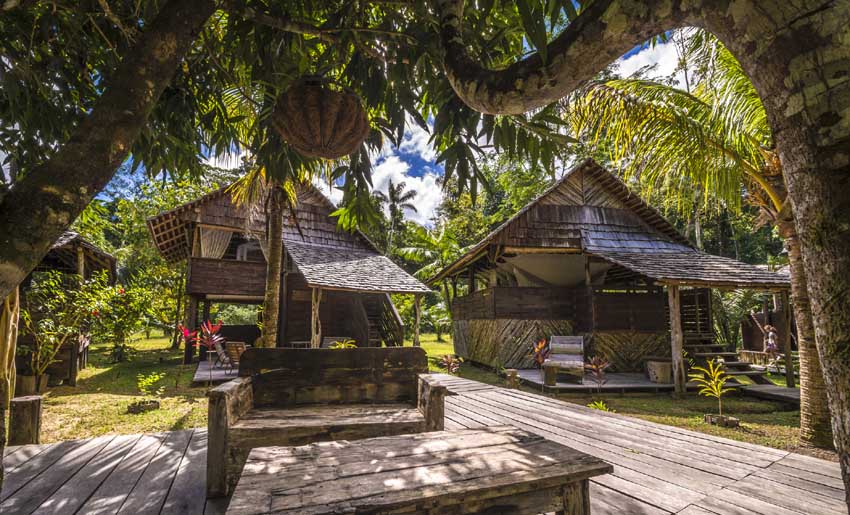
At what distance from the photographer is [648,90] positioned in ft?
19.3

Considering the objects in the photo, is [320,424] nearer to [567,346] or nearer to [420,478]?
[420,478]

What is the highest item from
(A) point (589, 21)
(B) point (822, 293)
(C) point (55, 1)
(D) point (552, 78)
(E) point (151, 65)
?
(C) point (55, 1)

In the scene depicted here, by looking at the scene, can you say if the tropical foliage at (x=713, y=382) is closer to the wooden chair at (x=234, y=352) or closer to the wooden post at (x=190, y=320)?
the wooden chair at (x=234, y=352)

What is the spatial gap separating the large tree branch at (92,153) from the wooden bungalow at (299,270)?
9.06 metres

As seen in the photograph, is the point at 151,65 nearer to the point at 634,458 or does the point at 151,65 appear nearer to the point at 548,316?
the point at 634,458

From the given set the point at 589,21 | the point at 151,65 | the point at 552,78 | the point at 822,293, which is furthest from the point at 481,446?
the point at 151,65

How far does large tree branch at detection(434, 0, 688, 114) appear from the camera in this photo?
1249mm

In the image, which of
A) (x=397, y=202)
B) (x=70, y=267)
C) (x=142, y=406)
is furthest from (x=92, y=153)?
(x=397, y=202)

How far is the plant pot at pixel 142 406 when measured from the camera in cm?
720

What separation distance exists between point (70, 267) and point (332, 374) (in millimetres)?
13676

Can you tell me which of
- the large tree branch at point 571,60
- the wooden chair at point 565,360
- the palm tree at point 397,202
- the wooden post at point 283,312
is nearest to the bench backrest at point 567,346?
the wooden chair at point 565,360

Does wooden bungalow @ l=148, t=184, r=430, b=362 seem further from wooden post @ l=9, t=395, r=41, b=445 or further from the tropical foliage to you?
the tropical foliage

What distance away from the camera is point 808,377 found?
5.09 meters

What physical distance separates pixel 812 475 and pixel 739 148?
4295 millimetres
